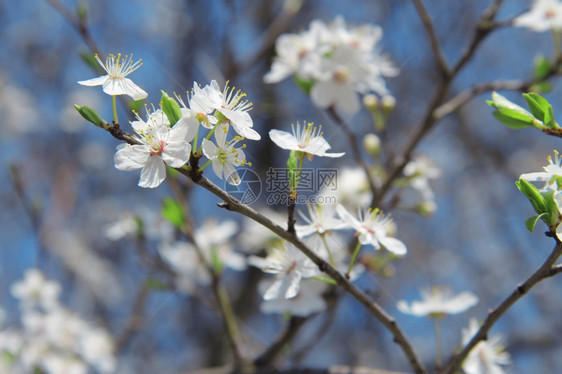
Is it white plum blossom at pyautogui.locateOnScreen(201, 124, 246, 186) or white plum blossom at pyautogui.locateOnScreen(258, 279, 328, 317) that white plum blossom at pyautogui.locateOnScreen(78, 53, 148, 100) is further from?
white plum blossom at pyautogui.locateOnScreen(258, 279, 328, 317)

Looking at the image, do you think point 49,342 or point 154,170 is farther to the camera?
point 49,342

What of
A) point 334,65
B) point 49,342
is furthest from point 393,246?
point 49,342

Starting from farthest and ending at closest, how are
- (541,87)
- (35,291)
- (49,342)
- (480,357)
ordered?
1. (35,291)
2. (49,342)
3. (541,87)
4. (480,357)

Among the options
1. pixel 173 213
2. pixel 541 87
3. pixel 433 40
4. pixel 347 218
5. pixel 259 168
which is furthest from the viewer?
pixel 259 168

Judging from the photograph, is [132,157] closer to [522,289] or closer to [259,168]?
[522,289]

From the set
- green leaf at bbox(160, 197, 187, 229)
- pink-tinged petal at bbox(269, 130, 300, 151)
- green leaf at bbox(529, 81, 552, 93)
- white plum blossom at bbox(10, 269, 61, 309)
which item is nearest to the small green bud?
pink-tinged petal at bbox(269, 130, 300, 151)

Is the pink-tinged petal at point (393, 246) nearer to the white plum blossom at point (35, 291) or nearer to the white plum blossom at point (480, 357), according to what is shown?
the white plum blossom at point (480, 357)
